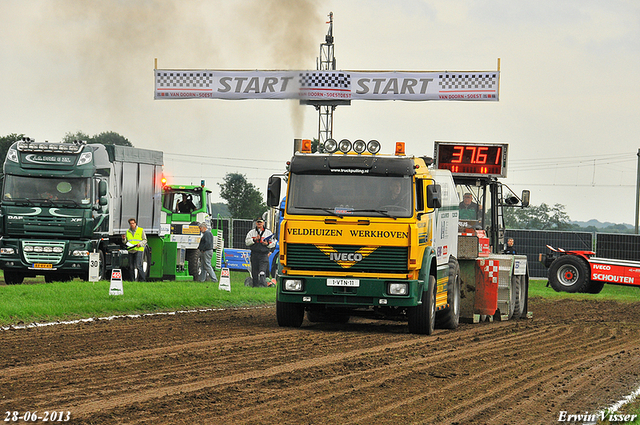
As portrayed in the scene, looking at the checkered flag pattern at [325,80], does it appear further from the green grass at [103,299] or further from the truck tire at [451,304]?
the truck tire at [451,304]

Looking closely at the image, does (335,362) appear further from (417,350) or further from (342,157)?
(342,157)

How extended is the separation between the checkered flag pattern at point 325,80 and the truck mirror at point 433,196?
70.5ft

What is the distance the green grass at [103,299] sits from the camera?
15.8m

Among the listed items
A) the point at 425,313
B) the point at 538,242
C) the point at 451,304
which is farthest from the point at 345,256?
the point at 538,242

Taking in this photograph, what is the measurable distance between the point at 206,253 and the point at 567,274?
12549mm

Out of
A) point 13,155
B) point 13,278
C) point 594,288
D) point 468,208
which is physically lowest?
point 594,288

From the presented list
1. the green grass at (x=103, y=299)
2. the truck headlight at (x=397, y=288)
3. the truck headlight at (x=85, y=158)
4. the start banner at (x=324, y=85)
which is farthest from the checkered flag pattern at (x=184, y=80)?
the truck headlight at (x=397, y=288)

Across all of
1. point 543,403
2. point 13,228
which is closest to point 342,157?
point 543,403

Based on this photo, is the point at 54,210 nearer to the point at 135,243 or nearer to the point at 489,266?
the point at 135,243

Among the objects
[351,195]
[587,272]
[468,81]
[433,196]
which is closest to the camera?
[351,195]

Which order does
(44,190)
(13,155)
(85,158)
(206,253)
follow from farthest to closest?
(206,253) < (85,158) < (13,155) < (44,190)

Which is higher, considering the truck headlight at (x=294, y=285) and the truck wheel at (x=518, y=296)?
the truck headlight at (x=294, y=285)

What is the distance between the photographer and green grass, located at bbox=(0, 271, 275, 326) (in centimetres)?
1584

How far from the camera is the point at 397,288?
47.4ft
